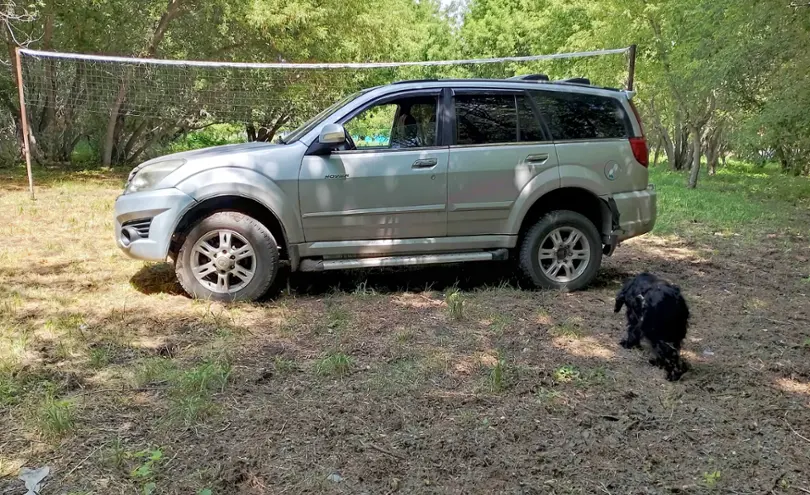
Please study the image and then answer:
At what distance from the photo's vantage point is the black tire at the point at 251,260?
15.1 feet

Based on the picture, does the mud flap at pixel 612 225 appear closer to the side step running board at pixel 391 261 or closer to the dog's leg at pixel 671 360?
the side step running board at pixel 391 261

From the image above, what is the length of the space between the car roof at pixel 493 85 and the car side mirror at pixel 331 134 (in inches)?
24.0

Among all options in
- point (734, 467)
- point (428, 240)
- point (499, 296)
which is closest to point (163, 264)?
point (428, 240)

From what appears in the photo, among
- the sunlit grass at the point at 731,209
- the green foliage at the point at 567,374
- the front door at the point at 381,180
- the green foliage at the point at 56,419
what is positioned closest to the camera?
the green foliage at the point at 56,419

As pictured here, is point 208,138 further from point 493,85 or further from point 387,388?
point 387,388

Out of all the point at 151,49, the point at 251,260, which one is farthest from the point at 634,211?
the point at 151,49

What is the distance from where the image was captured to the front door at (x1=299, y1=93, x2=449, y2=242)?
474 centimetres

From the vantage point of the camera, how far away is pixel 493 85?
16.8ft

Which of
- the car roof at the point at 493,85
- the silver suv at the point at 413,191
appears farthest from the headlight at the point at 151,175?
the car roof at the point at 493,85

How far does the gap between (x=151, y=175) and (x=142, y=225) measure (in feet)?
1.40

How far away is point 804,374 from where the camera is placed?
3602 millimetres

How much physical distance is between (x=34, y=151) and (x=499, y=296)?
15.9 metres

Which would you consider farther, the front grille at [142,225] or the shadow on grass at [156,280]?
the shadow on grass at [156,280]

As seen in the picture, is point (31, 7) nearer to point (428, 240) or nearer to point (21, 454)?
point (428, 240)
